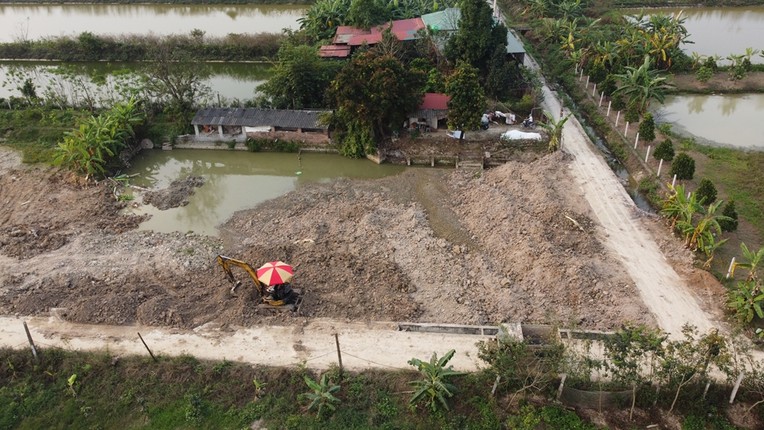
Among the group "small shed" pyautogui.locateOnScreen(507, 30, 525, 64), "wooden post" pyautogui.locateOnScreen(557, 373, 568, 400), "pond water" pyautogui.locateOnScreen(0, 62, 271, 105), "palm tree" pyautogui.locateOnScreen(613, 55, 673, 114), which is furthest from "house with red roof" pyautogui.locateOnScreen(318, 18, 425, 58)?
"wooden post" pyautogui.locateOnScreen(557, 373, 568, 400)

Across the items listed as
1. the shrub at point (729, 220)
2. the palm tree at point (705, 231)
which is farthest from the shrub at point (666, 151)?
the palm tree at point (705, 231)

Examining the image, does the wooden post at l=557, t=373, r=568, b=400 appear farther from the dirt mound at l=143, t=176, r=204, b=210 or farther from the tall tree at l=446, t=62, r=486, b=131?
the dirt mound at l=143, t=176, r=204, b=210

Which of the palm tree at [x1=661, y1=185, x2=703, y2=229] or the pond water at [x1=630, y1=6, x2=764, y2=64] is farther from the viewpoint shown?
the pond water at [x1=630, y1=6, x2=764, y2=64]

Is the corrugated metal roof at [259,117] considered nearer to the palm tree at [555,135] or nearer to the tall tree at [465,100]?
→ the tall tree at [465,100]

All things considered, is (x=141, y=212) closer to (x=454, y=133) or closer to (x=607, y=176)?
(x=454, y=133)

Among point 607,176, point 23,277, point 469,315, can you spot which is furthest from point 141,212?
point 607,176
